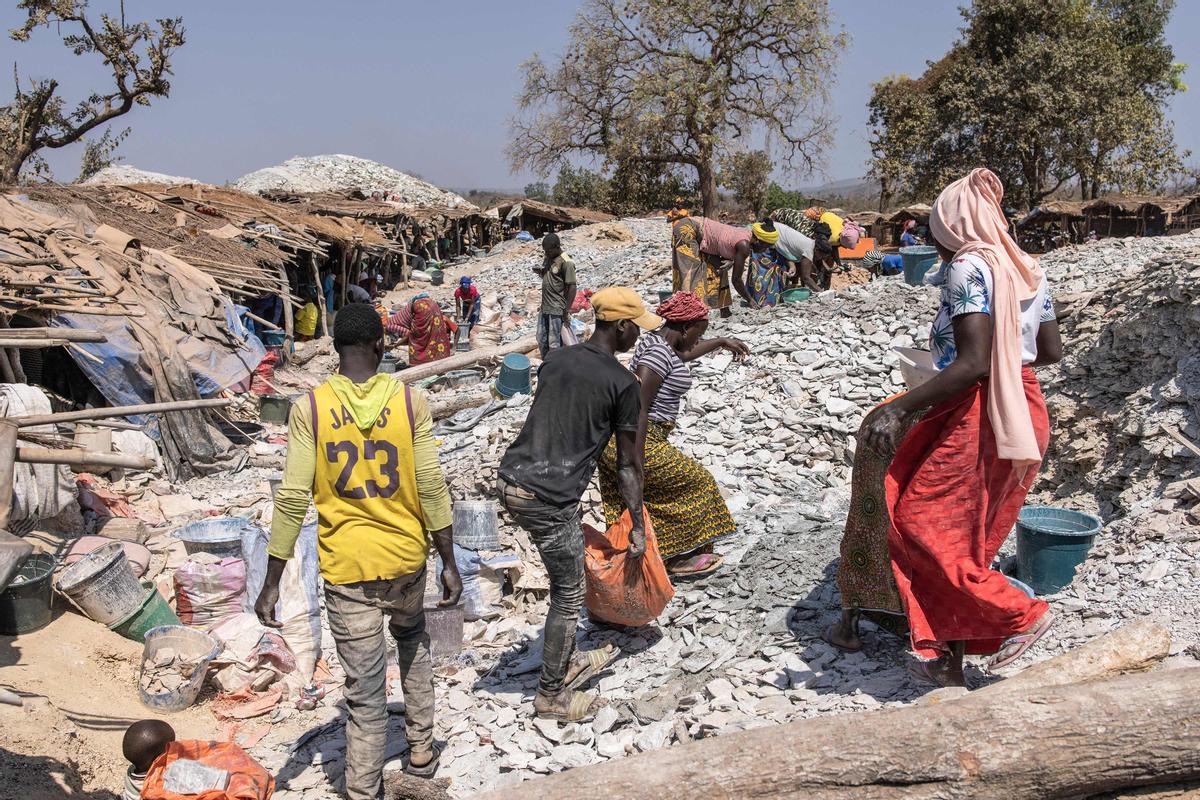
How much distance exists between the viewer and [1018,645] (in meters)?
3.27

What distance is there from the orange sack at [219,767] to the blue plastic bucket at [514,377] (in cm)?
557

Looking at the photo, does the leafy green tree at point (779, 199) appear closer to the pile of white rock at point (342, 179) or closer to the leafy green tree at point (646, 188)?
the leafy green tree at point (646, 188)

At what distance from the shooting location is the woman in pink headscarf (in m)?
2.91

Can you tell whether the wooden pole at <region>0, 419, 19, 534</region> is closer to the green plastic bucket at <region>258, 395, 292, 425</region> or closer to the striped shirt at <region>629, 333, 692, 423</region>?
the striped shirt at <region>629, 333, 692, 423</region>

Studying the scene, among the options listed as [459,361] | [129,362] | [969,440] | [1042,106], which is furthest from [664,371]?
[1042,106]

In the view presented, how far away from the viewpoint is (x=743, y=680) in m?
3.67

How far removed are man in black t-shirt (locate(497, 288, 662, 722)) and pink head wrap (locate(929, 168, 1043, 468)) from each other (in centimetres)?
119

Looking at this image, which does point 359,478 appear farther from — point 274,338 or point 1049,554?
point 274,338

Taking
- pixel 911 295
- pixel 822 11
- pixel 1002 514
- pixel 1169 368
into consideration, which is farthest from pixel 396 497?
pixel 822 11

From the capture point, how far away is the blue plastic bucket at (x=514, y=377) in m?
8.69

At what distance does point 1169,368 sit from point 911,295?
372 centimetres

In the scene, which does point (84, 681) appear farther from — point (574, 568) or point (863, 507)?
point (863, 507)

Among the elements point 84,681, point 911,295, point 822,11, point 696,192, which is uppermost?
point 822,11

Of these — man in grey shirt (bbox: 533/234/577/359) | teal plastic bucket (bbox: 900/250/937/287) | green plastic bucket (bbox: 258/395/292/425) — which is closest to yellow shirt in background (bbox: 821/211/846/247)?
teal plastic bucket (bbox: 900/250/937/287)
